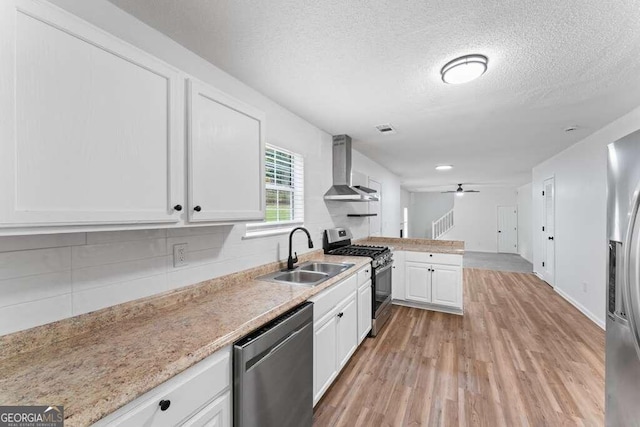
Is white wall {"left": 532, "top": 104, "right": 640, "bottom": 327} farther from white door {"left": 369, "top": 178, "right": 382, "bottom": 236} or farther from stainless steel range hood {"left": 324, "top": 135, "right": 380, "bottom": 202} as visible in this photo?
white door {"left": 369, "top": 178, "right": 382, "bottom": 236}

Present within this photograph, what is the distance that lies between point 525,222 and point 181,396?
9.81 m

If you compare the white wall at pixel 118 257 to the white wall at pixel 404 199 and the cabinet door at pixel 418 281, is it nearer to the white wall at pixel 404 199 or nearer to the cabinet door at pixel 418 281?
the cabinet door at pixel 418 281

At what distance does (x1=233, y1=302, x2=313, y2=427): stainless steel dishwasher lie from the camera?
117 cm

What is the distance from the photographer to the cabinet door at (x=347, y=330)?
2235 mm

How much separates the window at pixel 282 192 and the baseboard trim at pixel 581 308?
3.89 metres

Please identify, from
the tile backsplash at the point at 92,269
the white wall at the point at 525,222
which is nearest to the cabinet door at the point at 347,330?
the tile backsplash at the point at 92,269

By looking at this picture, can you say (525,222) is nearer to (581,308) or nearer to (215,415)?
(581,308)

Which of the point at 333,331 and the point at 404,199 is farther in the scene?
the point at 404,199

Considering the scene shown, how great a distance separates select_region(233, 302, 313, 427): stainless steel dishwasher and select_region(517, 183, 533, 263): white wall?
8269mm

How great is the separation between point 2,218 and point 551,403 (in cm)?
324

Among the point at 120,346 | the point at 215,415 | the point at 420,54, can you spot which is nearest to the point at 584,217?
the point at 420,54

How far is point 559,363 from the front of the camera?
98.0 inches

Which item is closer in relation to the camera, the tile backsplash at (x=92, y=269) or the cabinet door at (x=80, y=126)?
the cabinet door at (x=80, y=126)

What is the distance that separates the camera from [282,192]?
2652mm
